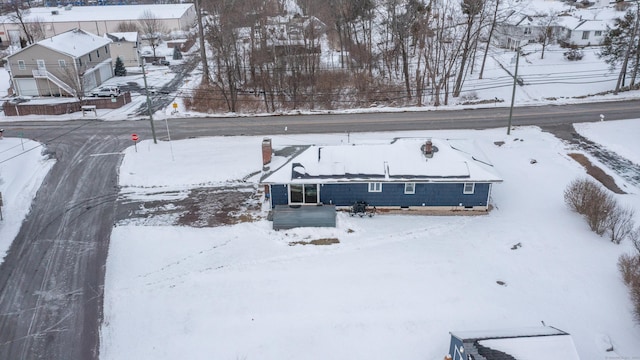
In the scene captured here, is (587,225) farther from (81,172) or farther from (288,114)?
(81,172)

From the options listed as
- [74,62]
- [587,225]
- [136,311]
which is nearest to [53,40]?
[74,62]

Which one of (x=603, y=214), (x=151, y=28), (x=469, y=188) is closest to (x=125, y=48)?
(x=151, y=28)

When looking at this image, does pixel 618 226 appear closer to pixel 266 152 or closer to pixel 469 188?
pixel 469 188

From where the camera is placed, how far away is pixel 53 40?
167 feet

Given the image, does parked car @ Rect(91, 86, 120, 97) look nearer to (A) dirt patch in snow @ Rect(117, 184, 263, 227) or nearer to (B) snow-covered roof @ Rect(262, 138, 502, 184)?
(A) dirt patch in snow @ Rect(117, 184, 263, 227)

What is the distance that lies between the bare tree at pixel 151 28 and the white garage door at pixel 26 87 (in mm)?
19879

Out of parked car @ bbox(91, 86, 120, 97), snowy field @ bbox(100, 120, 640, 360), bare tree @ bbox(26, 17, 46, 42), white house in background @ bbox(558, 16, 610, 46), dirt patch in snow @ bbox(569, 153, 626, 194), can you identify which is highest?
bare tree @ bbox(26, 17, 46, 42)

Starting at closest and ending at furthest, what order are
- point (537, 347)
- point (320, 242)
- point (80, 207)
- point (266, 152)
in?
point (537, 347)
point (320, 242)
point (266, 152)
point (80, 207)

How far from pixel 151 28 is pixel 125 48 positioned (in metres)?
10.6

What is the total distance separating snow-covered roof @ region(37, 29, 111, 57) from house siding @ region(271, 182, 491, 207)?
37852mm

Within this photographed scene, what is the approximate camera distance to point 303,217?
2445 cm

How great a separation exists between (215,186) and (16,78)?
34.9 meters

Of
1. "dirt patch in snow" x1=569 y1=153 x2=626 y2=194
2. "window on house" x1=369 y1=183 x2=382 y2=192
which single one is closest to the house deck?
"window on house" x1=369 y1=183 x2=382 y2=192

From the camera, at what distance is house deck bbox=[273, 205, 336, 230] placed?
24188 millimetres
